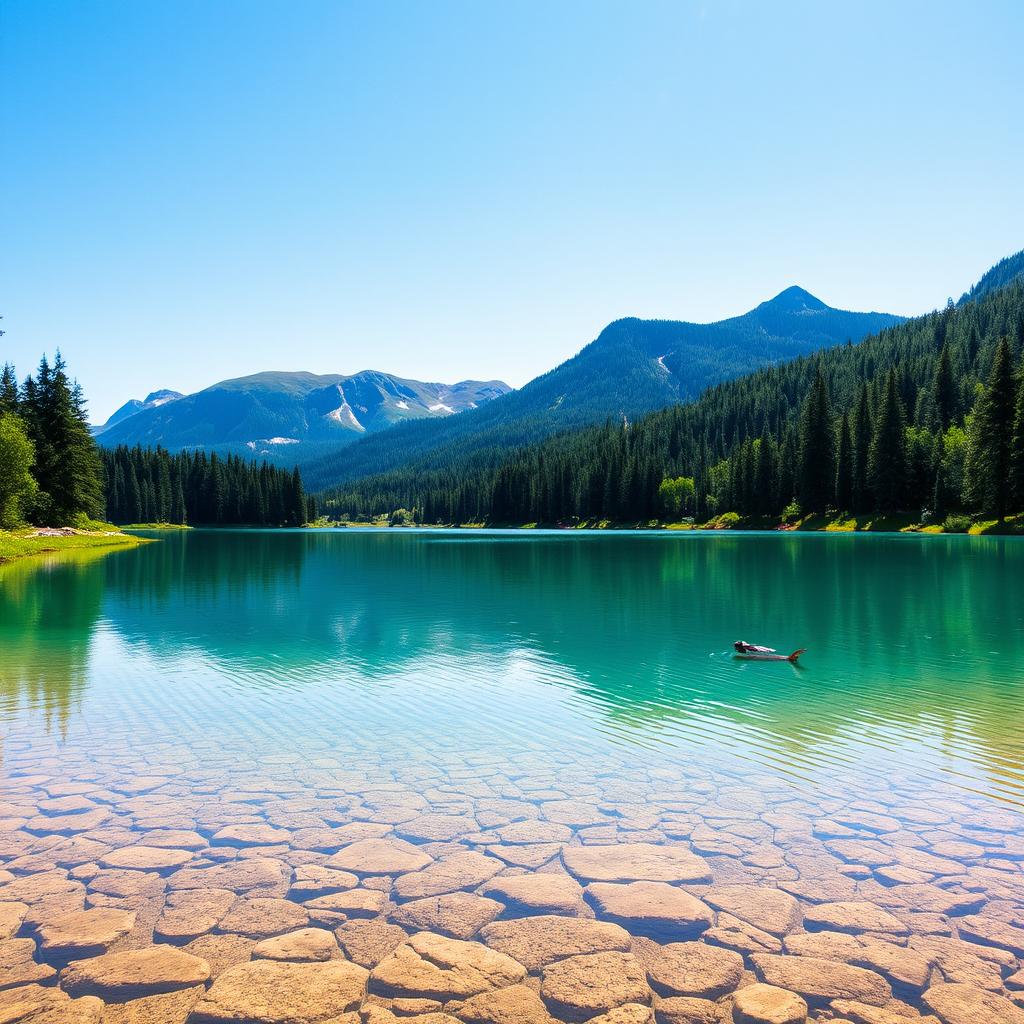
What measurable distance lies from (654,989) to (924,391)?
155 meters

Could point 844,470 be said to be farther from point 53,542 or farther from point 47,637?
point 47,637

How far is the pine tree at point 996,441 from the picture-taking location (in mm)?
88750

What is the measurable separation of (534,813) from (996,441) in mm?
96466

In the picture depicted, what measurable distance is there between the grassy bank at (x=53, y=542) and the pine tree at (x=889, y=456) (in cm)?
10582

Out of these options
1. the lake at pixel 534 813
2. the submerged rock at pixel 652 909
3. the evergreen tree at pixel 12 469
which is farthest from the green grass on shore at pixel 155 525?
the submerged rock at pixel 652 909

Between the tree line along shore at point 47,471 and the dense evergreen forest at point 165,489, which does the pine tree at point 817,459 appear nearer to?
the tree line along shore at point 47,471

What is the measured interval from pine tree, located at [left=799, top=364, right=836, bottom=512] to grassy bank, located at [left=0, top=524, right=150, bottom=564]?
10514cm

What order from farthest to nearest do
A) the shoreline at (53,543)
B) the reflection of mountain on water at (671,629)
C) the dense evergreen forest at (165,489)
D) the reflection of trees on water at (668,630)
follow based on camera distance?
the dense evergreen forest at (165,489) < the shoreline at (53,543) < the reflection of mountain on water at (671,629) < the reflection of trees on water at (668,630)

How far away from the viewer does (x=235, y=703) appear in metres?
18.7


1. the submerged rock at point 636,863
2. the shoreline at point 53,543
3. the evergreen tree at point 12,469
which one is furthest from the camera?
the evergreen tree at point 12,469

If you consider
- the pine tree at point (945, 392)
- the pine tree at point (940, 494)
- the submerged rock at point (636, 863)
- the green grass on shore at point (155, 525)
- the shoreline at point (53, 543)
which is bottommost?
the submerged rock at point (636, 863)

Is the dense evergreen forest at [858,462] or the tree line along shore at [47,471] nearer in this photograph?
the tree line along shore at [47,471]

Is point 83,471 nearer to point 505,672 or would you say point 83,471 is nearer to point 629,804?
point 505,672

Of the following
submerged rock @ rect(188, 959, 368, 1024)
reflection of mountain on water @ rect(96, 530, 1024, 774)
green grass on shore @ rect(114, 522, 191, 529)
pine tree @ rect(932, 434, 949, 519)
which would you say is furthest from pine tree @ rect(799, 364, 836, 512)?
green grass on shore @ rect(114, 522, 191, 529)
